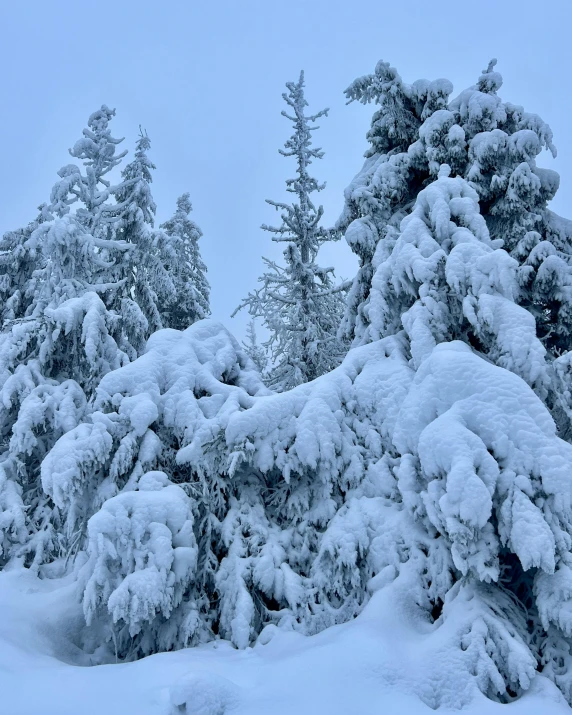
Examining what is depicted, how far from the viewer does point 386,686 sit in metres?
3.99

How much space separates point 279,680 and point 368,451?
2.71 metres

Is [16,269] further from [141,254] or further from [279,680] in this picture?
[279,680]

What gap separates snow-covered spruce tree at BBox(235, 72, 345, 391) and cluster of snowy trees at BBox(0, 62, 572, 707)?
18.2 ft

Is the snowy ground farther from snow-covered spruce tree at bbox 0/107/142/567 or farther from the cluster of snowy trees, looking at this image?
snow-covered spruce tree at bbox 0/107/142/567

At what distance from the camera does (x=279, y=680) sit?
4156 mm

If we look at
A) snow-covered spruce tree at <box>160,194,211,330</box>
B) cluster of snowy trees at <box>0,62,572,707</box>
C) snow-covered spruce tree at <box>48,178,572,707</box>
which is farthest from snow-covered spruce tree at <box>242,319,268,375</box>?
snow-covered spruce tree at <box>48,178,572,707</box>

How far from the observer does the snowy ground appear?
3709 mm

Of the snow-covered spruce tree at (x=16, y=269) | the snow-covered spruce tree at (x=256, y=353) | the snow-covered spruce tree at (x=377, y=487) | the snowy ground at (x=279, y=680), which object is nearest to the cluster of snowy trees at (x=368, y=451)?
the snow-covered spruce tree at (x=377, y=487)

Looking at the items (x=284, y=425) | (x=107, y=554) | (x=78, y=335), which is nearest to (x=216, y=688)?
(x=107, y=554)

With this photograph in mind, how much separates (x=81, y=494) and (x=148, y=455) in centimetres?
84

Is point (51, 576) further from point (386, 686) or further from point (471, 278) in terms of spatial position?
point (471, 278)

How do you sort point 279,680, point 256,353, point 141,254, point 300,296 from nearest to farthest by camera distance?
point 279,680
point 141,254
point 300,296
point 256,353

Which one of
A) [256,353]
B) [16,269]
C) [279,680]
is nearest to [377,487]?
[279,680]

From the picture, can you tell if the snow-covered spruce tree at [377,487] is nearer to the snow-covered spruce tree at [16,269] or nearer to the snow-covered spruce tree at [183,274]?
the snow-covered spruce tree at [183,274]
